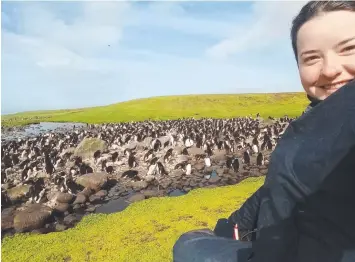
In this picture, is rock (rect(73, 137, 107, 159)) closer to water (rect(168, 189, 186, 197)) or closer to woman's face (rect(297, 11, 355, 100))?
water (rect(168, 189, 186, 197))

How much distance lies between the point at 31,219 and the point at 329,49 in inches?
429

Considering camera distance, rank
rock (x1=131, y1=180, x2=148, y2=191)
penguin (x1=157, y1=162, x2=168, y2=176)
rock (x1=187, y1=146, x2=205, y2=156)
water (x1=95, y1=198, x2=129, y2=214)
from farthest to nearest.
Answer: rock (x1=187, y1=146, x2=205, y2=156) → penguin (x1=157, y1=162, x2=168, y2=176) → rock (x1=131, y1=180, x2=148, y2=191) → water (x1=95, y1=198, x2=129, y2=214)

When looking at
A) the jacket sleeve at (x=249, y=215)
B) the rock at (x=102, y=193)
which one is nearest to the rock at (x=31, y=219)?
the rock at (x=102, y=193)

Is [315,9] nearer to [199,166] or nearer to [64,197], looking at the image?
[64,197]

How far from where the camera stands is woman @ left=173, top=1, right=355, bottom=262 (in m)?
1.44

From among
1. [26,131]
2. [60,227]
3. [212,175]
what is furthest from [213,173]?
[26,131]

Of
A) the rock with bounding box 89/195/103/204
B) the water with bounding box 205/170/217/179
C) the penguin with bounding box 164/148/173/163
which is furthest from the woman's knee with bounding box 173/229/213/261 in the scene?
the penguin with bounding box 164/148/173/163

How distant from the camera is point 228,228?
263cm

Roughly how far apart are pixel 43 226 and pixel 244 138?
18.9 metres

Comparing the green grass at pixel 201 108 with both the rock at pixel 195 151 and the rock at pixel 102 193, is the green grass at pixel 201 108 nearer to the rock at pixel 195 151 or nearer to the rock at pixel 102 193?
the rock at pixel 195 151

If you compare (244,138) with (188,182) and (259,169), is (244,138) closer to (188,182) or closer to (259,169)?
(259,169)

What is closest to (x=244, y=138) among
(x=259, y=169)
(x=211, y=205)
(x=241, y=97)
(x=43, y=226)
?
(x=259, y=169)

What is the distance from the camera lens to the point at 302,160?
1.47 metres

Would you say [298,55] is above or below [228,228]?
above
